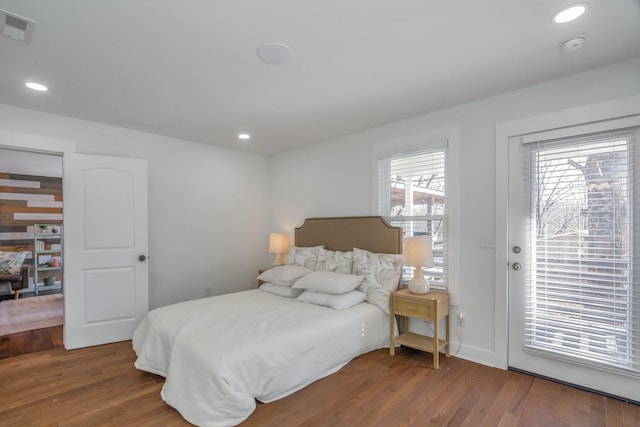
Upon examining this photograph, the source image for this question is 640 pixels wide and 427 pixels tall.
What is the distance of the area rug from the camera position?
393cm

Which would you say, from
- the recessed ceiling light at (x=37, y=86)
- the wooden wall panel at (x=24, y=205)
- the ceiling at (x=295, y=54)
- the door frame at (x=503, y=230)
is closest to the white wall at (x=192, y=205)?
the ceiling at (x=295, y=54)

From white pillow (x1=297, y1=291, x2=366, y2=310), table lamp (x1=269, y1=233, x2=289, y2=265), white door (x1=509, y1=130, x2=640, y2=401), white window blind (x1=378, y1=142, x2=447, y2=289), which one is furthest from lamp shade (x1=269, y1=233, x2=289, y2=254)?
white door (x1=509, y1=130, x2=640, y2=401)

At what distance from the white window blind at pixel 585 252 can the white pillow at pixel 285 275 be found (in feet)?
7.24

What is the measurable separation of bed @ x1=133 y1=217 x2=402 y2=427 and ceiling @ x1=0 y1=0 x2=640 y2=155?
1.62 m

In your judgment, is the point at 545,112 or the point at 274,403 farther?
the point at 545,112

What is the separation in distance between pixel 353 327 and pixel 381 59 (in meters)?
2.21

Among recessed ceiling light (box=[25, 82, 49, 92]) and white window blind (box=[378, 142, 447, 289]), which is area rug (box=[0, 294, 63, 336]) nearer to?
recessed ceiling light (box=[25, 82, 49, 92])

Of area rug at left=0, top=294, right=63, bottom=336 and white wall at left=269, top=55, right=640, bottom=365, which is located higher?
white wall at left=269, top=55, right=640, bottom=365

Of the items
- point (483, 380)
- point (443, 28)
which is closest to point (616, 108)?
point (443, 28)

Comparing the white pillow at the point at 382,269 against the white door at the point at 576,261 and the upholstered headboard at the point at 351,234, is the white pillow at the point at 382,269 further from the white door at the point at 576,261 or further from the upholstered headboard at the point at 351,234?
the white door at the point at 576,261

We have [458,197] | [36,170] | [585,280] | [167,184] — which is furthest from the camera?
[36,170]

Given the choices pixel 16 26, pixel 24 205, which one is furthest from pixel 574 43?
pixel 24 205

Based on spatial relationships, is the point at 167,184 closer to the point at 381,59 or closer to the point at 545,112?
the point at 381,59

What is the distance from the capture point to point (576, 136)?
242cm
